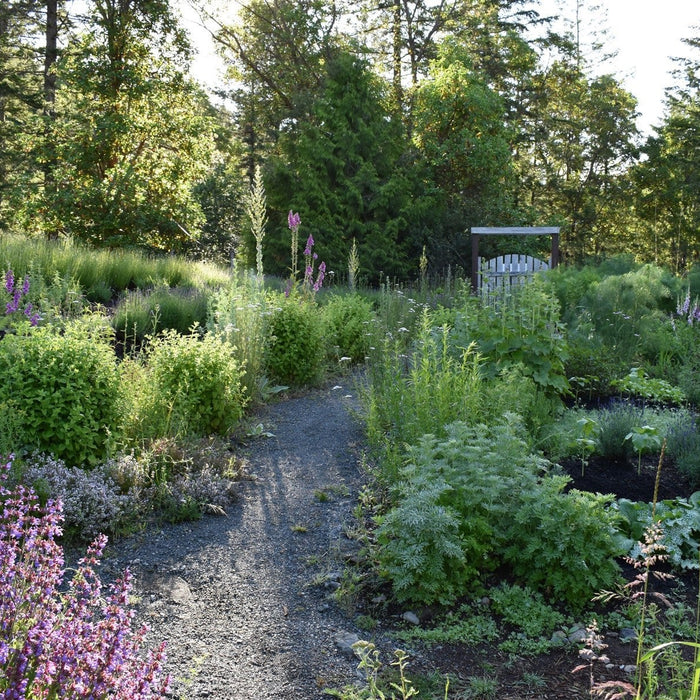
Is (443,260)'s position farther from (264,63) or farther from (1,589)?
(1,589)

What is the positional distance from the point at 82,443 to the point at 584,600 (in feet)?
8.67

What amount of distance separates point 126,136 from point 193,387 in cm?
1131

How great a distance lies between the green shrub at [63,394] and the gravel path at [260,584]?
712mm

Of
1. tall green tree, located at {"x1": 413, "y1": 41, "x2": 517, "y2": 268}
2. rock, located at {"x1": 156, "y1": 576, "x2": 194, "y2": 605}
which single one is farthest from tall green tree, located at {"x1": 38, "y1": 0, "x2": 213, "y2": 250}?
rock, located at {"x1": 156, "y1": 576, "x2": 194, "y2": 605}

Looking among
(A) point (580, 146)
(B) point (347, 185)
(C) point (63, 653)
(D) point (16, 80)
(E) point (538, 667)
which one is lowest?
(E) point (538, 667)

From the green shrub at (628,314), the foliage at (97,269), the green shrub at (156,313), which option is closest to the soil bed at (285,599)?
the green shrub at (156,313)

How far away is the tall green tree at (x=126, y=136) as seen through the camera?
1436 centimetres

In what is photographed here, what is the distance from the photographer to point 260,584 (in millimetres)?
3186

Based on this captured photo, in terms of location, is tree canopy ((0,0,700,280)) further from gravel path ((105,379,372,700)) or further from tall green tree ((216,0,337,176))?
gravel path ((105,379,372,700))

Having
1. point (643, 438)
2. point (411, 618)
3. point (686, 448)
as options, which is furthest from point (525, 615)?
point (686, 448)

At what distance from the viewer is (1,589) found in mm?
1763

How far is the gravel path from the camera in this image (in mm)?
2527

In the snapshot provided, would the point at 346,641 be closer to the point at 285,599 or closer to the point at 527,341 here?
the point at 285,599

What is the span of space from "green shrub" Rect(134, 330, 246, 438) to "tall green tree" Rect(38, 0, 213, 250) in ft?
34.0
